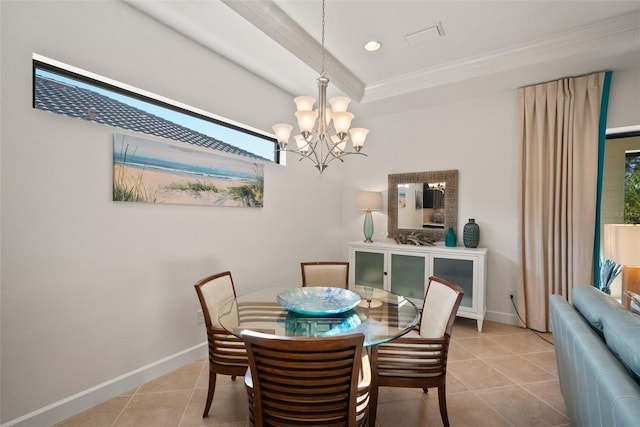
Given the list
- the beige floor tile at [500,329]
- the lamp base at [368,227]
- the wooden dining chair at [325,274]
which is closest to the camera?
the wooden dining chair at [325,274]

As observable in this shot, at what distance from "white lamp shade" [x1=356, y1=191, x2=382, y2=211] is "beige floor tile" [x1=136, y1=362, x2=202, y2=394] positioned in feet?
8.56

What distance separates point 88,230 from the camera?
1.89m

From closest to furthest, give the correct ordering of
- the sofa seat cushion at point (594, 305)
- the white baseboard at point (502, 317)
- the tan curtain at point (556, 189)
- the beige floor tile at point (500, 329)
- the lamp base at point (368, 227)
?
1. the sofa seat cushion at point (594, 305)
2. the tan curtain at point (556, 189)
3. the beige floor tile at point (500, 329)
4. the white baseboard at point (502, 317)
5. the lamp base at point (368, 227)

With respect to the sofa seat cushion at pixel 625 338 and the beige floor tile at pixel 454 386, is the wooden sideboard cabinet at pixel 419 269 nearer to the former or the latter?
the beige floor tile at pixel 454 386

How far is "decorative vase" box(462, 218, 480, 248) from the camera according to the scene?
11.1 ft

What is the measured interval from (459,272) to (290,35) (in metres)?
2.85

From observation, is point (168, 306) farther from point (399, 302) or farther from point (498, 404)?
point (498, 404)

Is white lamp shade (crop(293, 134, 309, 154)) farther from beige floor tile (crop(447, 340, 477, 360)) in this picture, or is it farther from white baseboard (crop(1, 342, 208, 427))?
beige floor tile (crop(447, 340, 477, 360))

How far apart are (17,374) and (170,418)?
844mm

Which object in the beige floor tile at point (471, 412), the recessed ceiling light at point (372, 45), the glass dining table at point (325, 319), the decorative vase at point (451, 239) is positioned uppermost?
the recessed ceiling light at point (372, 45)

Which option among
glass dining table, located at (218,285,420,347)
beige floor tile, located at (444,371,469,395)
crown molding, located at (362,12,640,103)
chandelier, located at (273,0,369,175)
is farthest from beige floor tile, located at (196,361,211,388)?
crown molding, located at (362,12,640,103)

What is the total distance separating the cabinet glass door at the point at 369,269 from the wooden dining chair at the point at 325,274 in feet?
3.39

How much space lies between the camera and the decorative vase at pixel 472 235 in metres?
3.38

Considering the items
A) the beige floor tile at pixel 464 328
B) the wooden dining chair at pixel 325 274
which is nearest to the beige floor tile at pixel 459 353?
the beige floor tile at pixel 464 328
